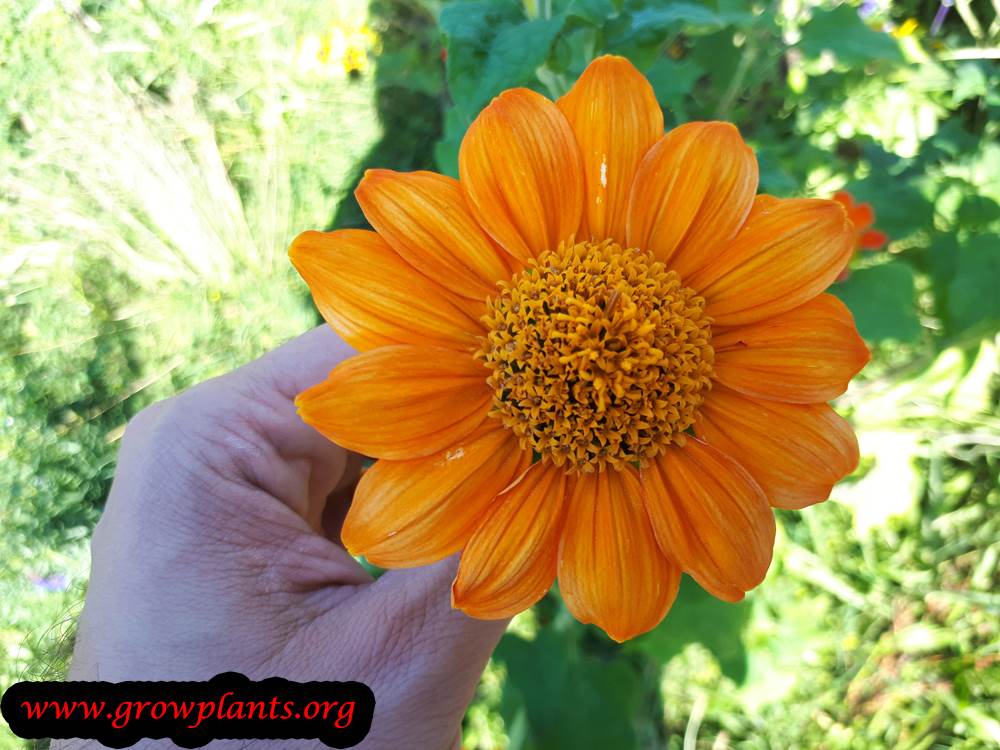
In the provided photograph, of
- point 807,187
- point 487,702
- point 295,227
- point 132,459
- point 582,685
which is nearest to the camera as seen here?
point 132,459

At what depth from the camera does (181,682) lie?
1.09 metres

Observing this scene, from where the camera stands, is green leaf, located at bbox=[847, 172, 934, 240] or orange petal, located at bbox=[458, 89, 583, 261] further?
green leaf, located at bbox=[847, 172, 934, 240]

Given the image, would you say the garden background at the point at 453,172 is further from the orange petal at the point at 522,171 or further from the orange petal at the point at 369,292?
the orange petal at the point at 369,292

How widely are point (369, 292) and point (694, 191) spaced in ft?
1.61

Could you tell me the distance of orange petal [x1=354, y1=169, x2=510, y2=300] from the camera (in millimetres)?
A: 974

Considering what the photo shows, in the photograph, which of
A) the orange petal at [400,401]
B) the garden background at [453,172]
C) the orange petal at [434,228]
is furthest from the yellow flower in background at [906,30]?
the orange petal at [400,401]

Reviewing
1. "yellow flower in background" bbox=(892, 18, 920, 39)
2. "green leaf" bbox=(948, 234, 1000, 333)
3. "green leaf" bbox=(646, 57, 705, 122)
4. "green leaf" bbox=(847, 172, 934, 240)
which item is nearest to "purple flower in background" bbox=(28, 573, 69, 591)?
"green leaf" bbox=(646, 57, 705, 122)

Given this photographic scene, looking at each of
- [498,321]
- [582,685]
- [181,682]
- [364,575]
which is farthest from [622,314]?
[582,685]

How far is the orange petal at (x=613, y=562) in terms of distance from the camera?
94 centimetres

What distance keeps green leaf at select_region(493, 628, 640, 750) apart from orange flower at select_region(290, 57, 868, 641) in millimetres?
680

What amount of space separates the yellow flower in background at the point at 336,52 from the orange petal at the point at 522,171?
251 centimetres

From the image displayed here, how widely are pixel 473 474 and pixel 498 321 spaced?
0.23m

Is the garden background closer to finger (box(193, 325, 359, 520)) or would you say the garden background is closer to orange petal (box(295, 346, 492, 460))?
finger (box(193, 325, 359, 520))

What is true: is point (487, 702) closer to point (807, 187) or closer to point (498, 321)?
point (498, 321)
